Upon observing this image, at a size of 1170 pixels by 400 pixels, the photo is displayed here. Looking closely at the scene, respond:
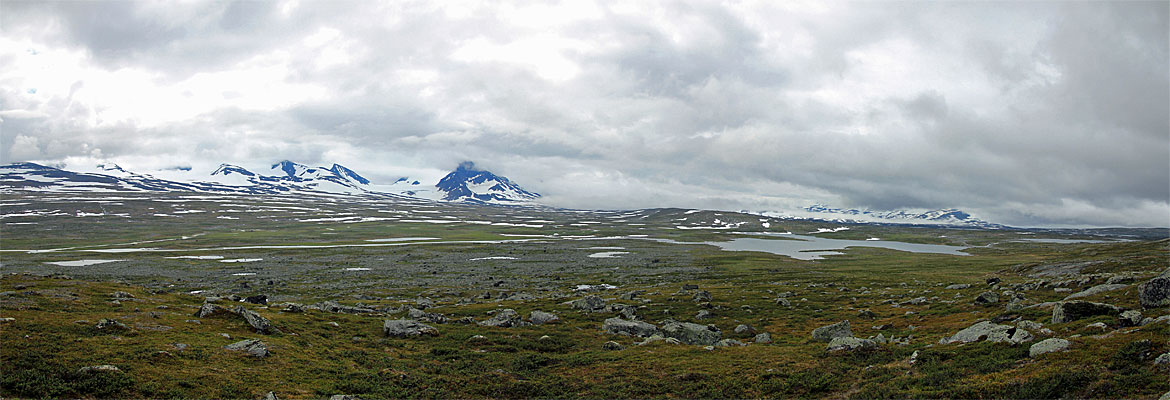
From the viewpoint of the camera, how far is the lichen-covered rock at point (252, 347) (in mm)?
29719

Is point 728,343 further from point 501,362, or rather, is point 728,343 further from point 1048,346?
point 1048,346

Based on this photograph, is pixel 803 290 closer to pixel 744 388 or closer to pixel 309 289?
pixel 744 388

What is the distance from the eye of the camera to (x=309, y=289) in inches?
3553

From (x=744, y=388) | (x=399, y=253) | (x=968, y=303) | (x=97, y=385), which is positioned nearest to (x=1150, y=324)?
(x=744, y=388)

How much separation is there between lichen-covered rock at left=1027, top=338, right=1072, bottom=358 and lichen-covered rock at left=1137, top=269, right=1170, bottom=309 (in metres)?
11.3

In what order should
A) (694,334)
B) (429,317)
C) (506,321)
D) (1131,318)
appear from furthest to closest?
(429,317), (506,321), (694,334), (1131,318)

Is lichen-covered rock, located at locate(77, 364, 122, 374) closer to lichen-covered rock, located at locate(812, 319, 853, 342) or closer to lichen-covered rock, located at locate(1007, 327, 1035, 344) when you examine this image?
lichen-covered rock, located at locate(812, 319, 853, 342)

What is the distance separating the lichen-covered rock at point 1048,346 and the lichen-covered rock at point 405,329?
37.4 meters

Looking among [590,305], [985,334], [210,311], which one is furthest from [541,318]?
[985,334]

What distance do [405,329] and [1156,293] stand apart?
48261 millimetres

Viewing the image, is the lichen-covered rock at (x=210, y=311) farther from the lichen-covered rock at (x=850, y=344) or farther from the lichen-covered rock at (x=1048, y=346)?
the lichen-covered rock at (x=1048, y=346)

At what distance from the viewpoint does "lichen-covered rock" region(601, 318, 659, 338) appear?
44.2 meters

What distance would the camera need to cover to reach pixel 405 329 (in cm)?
4112

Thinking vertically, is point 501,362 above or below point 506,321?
above
